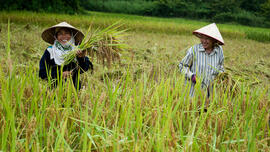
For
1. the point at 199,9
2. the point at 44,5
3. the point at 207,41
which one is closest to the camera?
the point at 207,41

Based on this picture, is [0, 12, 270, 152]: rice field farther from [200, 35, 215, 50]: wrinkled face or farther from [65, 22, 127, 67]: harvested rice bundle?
[200, 35, 215, 50]: wrinkled face

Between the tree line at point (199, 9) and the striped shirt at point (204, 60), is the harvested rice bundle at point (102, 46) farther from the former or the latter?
the tree line at point (199, 9)

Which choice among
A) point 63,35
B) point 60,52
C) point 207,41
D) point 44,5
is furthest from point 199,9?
point 60,52

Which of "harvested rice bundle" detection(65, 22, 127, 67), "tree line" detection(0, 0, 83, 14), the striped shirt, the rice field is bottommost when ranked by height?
the rice field

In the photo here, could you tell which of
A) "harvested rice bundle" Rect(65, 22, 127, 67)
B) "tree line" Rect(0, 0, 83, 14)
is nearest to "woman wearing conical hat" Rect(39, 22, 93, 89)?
"harvested rice bundle" Rect(65, 22, 127, 67)

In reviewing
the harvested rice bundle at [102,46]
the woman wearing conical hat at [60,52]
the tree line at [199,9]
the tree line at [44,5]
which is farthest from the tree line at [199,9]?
the harvested rice bundle at [102,46]

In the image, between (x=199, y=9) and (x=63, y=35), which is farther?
(x=199, y=9)

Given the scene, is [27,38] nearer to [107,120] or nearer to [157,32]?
[107,120]

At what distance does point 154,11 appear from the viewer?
2745 centimetres

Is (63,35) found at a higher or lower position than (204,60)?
higher

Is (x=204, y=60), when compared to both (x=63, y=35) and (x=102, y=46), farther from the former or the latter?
(x=63, y=35)

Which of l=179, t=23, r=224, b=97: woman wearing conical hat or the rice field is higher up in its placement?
l=179, t=23, r=224, b=97: woman wearing conical hat

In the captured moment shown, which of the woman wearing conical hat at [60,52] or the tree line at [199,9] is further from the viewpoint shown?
the tree line at [199,9]

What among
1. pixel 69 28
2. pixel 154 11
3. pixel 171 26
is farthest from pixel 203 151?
pixel 154 11
